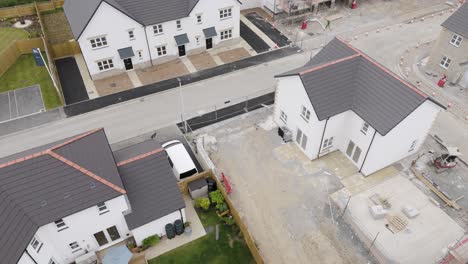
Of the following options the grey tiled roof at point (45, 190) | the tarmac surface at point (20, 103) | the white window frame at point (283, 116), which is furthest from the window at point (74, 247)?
the white window frame at point (283, 116)

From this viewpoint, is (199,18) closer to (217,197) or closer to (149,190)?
(217,197)

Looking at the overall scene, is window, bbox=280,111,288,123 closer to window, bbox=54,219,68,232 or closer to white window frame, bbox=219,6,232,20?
white window frame, bbox=219,6,232,20

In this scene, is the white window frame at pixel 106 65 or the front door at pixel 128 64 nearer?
the white window frame at pixel 106 65

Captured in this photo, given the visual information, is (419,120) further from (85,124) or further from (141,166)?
(85,124)

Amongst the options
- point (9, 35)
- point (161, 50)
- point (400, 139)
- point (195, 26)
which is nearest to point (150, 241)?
point (400, 139)

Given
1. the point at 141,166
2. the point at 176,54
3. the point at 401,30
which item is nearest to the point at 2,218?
the point at 141,166

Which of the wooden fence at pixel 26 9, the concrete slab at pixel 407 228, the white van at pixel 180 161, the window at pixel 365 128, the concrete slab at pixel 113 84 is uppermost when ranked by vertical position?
the wooden fence at pixel 26 9

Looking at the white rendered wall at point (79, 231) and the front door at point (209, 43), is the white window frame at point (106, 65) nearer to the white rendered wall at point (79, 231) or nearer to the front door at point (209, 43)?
the front door at point (209, 43)
